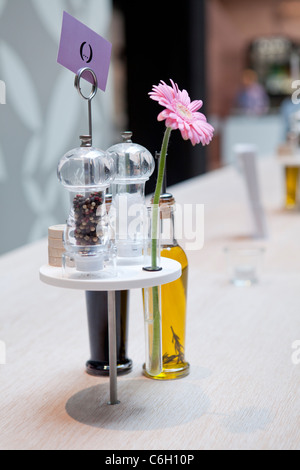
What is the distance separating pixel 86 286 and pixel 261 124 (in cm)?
829

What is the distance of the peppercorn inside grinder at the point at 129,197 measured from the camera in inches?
35.3

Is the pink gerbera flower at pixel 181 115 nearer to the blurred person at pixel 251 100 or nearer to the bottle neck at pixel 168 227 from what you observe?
the bottle neck at pixel 168 227

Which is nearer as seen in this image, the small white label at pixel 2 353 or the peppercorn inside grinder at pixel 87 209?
the peppercorn inside grinder at pixel 87 209

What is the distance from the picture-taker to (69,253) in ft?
2.82

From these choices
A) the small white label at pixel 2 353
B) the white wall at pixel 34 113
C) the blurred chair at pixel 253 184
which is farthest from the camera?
the white wall at pixel 34 113

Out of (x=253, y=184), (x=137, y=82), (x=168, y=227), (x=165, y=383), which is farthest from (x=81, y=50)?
(x=137, y=82)

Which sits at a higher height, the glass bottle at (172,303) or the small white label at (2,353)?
the glass bottle at (172,303)

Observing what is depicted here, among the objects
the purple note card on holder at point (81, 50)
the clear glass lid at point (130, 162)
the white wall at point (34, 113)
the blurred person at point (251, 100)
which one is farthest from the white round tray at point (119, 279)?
the blurred person at point (251, 100)

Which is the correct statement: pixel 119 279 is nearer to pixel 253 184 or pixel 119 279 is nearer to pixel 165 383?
pixel 165 383

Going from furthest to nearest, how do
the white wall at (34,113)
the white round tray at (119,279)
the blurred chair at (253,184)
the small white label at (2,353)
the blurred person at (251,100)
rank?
the blurred person at (251,100) → the white wall at (34,113) → the blurred chair at (253,184) → the small white label at (2,353) → the white round tray at (119,279)

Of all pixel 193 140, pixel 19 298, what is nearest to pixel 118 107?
pixel 19 298

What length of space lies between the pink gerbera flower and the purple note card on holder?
0.40 ft

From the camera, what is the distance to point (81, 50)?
88 cm

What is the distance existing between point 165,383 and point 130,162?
0.35m
